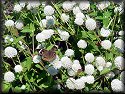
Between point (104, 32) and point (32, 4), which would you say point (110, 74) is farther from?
point (32, 4)

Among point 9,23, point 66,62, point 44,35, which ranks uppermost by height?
point 9,23

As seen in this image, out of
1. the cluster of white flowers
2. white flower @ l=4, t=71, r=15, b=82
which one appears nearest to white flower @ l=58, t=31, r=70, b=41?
the cluster of white flowers

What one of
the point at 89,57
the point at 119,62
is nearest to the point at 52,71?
the point at 89,57

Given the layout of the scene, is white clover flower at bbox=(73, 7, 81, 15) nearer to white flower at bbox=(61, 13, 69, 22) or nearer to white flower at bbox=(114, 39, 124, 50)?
white flower at bbox=(61, 13, 69, 22)

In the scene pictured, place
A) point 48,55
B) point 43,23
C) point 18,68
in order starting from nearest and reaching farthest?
point 48,55 < point 18,68 < point 43,23

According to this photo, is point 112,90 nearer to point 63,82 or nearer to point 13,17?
point 63,82

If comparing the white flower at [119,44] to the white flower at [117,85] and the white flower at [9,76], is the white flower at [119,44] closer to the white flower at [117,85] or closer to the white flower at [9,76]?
the white flower at [117,85]

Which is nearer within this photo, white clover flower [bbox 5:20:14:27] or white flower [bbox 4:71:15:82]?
white flower [bbox 4:71:15:82]

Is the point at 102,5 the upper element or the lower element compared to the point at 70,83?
upper

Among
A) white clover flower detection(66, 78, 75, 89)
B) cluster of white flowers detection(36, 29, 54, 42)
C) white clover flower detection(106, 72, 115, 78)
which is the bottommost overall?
white clover flower detection(66, 78, 75, 89)

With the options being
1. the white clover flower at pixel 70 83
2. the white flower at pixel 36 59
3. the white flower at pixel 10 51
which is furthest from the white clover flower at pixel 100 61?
the white flower at pixel 10 51

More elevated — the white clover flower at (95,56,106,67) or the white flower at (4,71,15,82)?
the white clover flower at (95,56,106,67)

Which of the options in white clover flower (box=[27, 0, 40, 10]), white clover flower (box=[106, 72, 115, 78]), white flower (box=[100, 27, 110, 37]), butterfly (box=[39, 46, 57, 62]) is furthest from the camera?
white clover flower (box=[27, 0, 40, 10])
